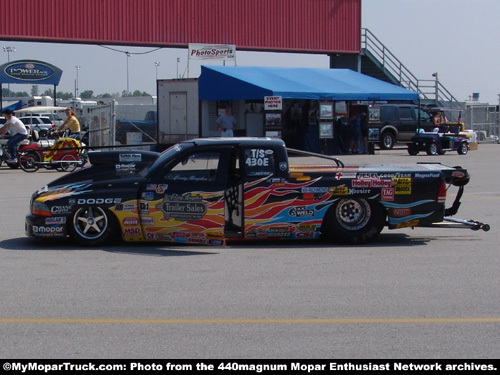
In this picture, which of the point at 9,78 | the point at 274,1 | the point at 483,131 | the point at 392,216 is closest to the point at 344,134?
the point at 274,1

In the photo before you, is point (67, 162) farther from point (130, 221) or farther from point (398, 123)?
point (398, 123)

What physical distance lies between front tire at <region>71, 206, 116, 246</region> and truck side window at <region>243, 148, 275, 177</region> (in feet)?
5.94

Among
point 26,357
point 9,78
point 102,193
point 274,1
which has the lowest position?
point 26,357

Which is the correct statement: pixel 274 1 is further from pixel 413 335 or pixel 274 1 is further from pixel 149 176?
pixel 413 335

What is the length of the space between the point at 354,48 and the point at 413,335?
38.5m

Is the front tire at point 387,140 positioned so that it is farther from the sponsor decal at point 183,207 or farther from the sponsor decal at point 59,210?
the sponsor decal at point 59,210

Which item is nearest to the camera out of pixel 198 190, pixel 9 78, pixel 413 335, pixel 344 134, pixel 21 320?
pixel 413 335

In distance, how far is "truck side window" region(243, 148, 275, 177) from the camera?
9.88m

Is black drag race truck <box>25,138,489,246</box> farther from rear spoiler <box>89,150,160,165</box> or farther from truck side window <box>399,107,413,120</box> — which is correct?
truck side window <box>399,107,413,120</box>

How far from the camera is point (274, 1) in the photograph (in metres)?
40.4

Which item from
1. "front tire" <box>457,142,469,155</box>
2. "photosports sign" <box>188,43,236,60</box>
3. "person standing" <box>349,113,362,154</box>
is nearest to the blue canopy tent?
"person standing" <box>349,113,362,154</box>

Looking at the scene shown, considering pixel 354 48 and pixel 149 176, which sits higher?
pixel 354 48

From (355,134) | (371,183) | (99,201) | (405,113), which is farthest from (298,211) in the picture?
(405,113)

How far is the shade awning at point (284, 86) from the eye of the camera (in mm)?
28922
